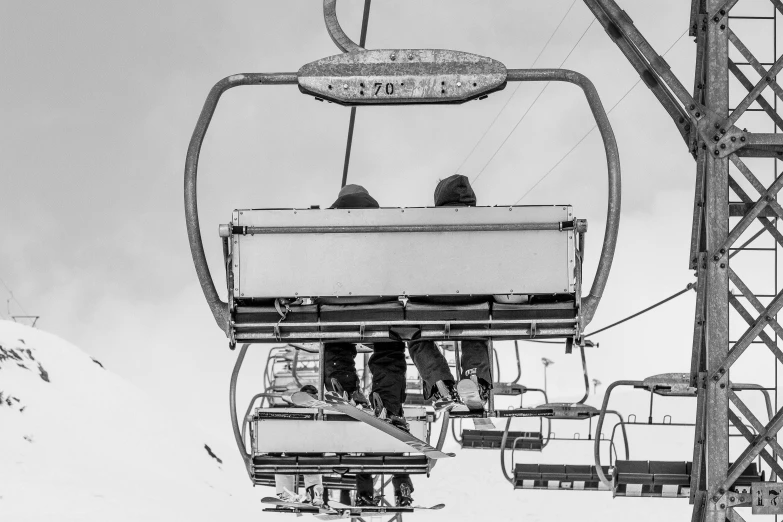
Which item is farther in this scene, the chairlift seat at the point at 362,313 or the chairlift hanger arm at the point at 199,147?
the chairlift seat at the point at 362,313

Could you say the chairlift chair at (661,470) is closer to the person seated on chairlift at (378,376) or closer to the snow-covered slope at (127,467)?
the person seated on chairlift at (378,376)

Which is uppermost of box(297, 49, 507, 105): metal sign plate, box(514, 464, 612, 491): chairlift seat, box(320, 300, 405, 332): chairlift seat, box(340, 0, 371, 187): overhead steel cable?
box(340, 0, 371, 187): overhead steel cable

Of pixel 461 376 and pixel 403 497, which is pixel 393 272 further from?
pixel 403 497

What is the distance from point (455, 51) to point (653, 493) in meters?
5.12

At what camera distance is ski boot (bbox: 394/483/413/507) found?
9.86 m

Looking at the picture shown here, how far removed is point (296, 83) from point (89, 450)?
38545 mm

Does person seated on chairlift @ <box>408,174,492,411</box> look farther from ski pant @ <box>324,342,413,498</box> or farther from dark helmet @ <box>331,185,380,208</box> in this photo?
dark helmet @ <box>331,185,380,208</box>

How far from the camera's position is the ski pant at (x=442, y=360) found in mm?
7945

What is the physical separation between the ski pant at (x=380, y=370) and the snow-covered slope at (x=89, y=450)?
24.4 metres

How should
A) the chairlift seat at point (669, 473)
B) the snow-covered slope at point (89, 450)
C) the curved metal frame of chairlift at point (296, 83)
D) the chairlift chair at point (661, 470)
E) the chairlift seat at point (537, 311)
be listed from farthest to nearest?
1. the snow-covered slope at point (89, 450)
2. the chairlift seat at point (669, 473)
3. the chairlift chair at point (661, 470)
4. the chairlift seat at point (537, 311)
5. the curved metal frame of chairlift at point (296, 83)

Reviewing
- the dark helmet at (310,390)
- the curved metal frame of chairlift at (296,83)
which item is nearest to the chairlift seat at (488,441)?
the dark helmet at (310,390)

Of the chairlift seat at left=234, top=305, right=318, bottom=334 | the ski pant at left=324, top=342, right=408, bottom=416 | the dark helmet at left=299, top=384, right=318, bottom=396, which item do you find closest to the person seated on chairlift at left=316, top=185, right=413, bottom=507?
the ski pant at left=324, top=342, right=408, bottom=416

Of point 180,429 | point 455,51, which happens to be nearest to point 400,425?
point 455,51

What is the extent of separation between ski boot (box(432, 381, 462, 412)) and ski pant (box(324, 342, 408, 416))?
15.1 inches
